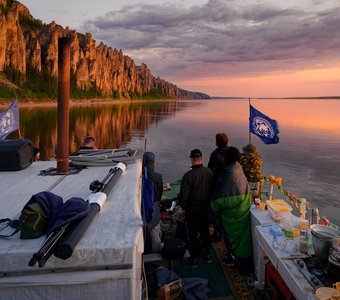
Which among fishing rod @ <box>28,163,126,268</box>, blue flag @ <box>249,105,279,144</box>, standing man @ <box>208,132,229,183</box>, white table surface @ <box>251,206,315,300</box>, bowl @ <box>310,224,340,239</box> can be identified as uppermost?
blue flag @ <box>249,105,279,144</box>

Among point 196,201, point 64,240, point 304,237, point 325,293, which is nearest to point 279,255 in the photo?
point 304,237

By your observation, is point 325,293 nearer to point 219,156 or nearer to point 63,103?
point 219,156

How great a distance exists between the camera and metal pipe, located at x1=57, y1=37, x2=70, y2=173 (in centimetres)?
659

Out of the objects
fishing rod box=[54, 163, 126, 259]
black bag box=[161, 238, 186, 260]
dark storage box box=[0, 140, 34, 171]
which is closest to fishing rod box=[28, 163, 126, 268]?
fishing rod box=[54, 163, 126, 259]

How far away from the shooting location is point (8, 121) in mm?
10938

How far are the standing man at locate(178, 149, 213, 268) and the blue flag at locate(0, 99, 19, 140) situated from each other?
7.22 m

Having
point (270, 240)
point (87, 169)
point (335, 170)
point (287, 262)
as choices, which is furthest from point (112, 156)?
point (335, 170)

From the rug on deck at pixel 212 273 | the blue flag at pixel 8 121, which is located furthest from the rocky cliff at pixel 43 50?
the rug on deck at pixel 212 273

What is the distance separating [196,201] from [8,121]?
7.94 m

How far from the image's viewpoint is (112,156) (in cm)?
787

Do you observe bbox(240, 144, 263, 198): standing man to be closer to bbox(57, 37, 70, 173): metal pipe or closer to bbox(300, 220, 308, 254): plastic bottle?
bbox(300, 220, 308, 254): plastic bottle

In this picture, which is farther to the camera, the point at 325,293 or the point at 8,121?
the point at 8,121

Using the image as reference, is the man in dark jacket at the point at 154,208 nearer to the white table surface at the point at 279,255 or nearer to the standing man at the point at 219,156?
the standing man at the point at 219,156

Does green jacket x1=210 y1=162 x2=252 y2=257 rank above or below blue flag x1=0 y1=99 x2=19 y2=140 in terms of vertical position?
below
